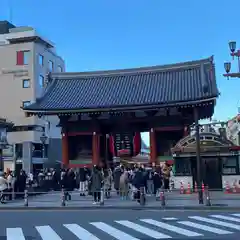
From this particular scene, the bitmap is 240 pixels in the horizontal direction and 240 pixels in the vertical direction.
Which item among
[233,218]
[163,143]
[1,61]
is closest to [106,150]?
[163,143]

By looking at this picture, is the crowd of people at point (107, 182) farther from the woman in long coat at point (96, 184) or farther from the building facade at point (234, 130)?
the building facade at point (234, 130)

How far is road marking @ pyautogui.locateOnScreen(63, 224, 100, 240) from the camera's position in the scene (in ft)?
36.4

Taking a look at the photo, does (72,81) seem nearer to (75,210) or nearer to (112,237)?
(75,210)

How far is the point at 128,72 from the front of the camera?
119 ft

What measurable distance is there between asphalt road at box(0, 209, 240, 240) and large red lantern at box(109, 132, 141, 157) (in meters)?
14.0

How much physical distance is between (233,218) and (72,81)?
83.1ft

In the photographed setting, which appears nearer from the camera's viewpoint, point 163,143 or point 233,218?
point 233,218

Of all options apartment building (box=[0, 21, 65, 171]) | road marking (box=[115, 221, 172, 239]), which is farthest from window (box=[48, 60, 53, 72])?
road marking (box=[115, 221, 172, 239])

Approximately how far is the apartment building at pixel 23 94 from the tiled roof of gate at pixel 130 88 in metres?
19.0

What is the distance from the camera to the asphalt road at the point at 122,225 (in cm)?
1129

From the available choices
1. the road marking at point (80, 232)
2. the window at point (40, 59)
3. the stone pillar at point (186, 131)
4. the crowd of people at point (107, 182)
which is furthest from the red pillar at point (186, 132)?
the window at point (40, 59)

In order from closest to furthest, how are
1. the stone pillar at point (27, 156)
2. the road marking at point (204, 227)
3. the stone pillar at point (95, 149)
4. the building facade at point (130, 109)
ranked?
the road marking at point (204, 227), the building facade at point (130, 109), the stone pillar at point (95, 149), the stone pillar at point (27, 156)

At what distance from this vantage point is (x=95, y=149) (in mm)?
30859

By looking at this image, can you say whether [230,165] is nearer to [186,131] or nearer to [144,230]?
[186,131]
